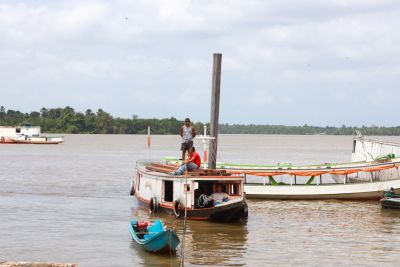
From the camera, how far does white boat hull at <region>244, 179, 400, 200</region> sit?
1462 inches

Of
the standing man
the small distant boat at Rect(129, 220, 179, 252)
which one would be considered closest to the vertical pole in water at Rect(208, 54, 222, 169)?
the standing man

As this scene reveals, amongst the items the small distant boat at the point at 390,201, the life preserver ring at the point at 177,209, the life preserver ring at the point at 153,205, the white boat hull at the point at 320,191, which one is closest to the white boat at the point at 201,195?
the life preserver ring at the point at 177,209

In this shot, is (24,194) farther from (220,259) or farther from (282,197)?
(220,259)

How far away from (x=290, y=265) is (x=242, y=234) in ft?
18.1

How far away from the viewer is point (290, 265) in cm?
2128

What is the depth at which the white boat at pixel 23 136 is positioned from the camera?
427ft

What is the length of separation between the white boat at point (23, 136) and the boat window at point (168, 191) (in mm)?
103609

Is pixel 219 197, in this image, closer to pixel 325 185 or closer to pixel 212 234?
pixel 212 234

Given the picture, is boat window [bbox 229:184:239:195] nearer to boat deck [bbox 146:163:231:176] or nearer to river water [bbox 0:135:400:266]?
boat deck [bbox 146:163:231:176]

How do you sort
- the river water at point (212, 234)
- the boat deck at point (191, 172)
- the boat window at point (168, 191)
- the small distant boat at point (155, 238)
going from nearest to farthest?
the small distant boat at point (155, 238) < the river water at point (212, 234) < the boat deck at point (191, 172) < the boat window at point (168, 191)

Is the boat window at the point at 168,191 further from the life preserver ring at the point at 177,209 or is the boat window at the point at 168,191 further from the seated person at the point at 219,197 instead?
the seated person at the point at 219,197

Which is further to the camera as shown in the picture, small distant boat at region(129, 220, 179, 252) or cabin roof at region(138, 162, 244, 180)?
cabin roof at region(138, 162, 244, 180)

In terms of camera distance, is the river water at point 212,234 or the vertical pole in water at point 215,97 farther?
the vertical pole in water at point 215,97

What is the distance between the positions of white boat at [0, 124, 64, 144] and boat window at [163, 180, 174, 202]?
103609 mm
